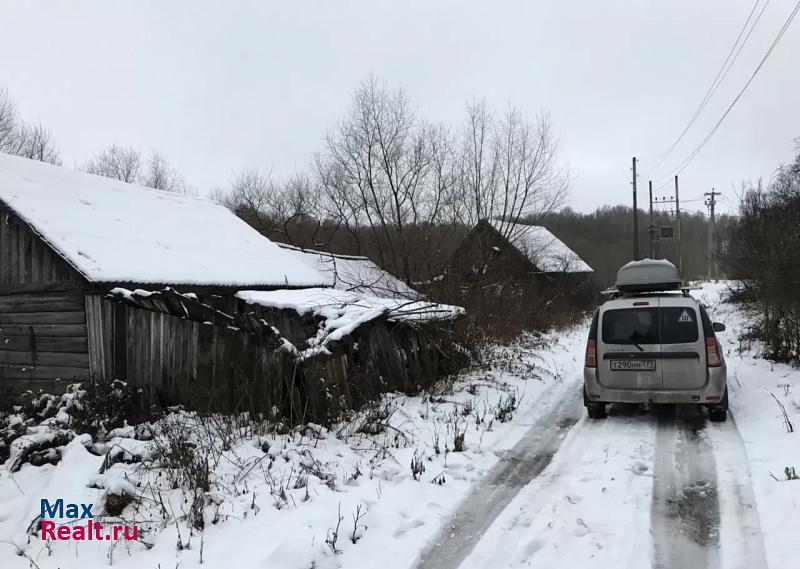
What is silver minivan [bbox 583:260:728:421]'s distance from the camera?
6.88m

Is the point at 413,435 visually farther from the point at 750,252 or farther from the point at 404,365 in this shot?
the point at 750,252

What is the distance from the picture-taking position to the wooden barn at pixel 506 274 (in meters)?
18.0

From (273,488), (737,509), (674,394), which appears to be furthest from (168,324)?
(737,509)

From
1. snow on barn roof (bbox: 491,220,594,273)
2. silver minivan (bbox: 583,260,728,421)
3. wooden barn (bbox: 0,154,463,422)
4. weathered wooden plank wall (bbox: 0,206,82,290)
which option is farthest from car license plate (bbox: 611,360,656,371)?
snow on barn roof (bbox: 491,220,594,273)

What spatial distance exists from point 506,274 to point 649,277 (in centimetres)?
1229

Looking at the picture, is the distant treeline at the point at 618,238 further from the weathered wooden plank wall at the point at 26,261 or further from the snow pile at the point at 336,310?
the weathered wooden plank wall at the point at 26,261

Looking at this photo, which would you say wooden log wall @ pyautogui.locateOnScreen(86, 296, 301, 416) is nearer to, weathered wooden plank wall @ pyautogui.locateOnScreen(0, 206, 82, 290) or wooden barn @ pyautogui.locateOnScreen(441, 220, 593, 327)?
weathered wooden plank wall @ pyautogui.locateOnScreen(0, 206, 82, 290)

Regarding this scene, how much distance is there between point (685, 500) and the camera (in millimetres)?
4680

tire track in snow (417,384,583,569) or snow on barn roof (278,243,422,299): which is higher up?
snow on barn roof (278,243,422,299)

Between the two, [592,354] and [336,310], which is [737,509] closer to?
[592,354]

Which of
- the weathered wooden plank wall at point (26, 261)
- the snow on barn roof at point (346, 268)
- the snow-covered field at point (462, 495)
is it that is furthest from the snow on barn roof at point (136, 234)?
the snow on barn roof at point (346, 268)

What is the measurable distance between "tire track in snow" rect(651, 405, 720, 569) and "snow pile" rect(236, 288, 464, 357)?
4.40 metres

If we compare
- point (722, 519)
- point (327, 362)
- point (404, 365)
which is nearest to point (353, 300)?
point (404, 365)

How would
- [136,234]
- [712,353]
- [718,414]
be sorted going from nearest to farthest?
[712,353]
[718,414]
[136,234]
